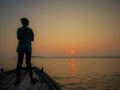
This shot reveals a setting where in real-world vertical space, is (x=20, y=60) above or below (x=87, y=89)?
above

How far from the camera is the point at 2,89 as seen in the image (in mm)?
7047

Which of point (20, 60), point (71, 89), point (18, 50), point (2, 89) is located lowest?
point (71, 89)

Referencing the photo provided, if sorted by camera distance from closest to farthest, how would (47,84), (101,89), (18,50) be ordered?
(18,50) < (47,84) < (101,89)

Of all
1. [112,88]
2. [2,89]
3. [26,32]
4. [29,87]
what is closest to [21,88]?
[29,87]

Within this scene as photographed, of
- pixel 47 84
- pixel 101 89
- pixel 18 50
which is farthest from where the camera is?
pixel 101 89

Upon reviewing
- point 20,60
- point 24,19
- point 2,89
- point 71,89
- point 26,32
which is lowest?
point 71,89

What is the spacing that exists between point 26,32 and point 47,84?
2675mm

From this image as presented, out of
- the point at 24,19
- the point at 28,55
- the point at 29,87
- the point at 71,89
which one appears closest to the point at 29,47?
the point at 28,55

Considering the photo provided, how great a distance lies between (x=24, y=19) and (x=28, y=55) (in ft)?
5.23

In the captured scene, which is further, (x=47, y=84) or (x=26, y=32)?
(x=47, y=84)

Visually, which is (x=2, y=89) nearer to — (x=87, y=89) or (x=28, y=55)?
(x=28, y=55)

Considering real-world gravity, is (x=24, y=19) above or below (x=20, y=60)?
above

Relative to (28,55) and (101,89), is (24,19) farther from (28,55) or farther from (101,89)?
(101,89)

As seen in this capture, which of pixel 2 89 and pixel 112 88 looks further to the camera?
pixel 112 88
